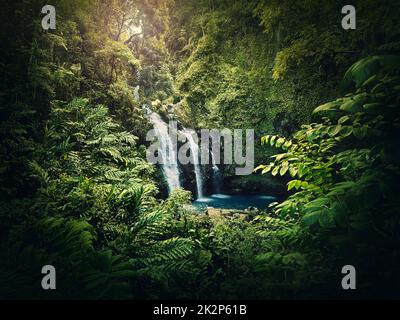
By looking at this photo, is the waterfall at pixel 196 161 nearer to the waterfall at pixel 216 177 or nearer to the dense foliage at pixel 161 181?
the waterfall at pixel 216 177

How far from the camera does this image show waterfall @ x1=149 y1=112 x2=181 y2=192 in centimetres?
959

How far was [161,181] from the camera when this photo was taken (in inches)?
351

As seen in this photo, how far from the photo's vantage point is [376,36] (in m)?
4.56

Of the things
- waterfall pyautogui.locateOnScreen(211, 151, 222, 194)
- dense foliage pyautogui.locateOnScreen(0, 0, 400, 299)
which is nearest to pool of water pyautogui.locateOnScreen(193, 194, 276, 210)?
waterfall pyautogui.locateOnScreen(211, 151, 222, 194)

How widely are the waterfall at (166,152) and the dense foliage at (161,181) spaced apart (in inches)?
35.5

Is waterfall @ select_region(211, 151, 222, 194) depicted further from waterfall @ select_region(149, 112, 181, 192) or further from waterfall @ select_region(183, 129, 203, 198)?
waterfall @ select_region(149, 112, 181, 192)

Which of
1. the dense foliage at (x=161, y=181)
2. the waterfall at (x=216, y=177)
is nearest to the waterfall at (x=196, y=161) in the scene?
the waterfall at (x=216, y=177)

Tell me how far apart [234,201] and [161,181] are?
2.96 m

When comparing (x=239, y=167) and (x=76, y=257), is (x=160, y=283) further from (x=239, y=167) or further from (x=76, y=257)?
(x=239, y=167)

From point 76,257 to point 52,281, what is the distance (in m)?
0.29

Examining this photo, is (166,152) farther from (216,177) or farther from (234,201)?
(234,201)

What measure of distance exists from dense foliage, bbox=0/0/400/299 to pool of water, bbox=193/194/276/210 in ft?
6.83

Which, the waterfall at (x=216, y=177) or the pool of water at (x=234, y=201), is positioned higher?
the waterfall at (x=216, y=177)

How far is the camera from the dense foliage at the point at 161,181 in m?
2.56
